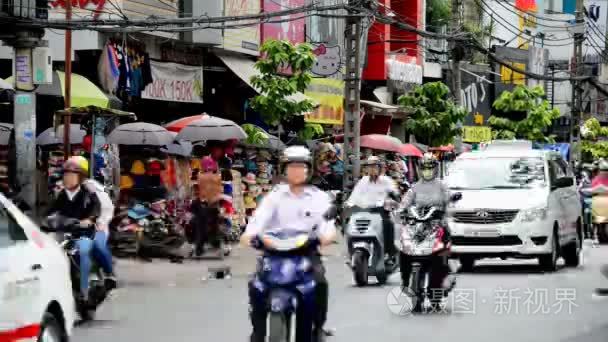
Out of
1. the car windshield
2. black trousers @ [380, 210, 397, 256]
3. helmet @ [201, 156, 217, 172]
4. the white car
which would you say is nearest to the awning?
helmet @ [201, 156, 217, 172]

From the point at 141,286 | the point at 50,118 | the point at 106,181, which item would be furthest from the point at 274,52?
the point at 141,286

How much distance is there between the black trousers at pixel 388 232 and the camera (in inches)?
672

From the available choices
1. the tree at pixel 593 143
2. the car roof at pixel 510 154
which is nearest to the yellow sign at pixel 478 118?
the tree at pixel 593 143

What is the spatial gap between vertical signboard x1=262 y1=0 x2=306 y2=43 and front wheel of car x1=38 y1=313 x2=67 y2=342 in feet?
81.8

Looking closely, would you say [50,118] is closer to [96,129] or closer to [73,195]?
[96,129]

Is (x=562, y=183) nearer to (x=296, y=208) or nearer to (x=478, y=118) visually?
(x=296, y=208)

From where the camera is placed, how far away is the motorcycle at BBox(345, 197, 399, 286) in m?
16.7

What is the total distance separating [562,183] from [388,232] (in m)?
3.58

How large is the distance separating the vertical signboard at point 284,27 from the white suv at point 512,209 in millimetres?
14665

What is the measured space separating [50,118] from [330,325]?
1545 centimetres

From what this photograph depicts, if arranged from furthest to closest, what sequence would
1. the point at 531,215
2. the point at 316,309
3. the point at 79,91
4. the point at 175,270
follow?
the point at 79,91
the point at 175,270
the point at 531,215
the point at 316,309

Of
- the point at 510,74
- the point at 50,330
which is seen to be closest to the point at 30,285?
the point at 50,330

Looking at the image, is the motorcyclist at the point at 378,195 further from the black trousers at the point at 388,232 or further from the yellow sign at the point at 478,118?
the yellow sign at the point at 478,118

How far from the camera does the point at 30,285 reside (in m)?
8.37
